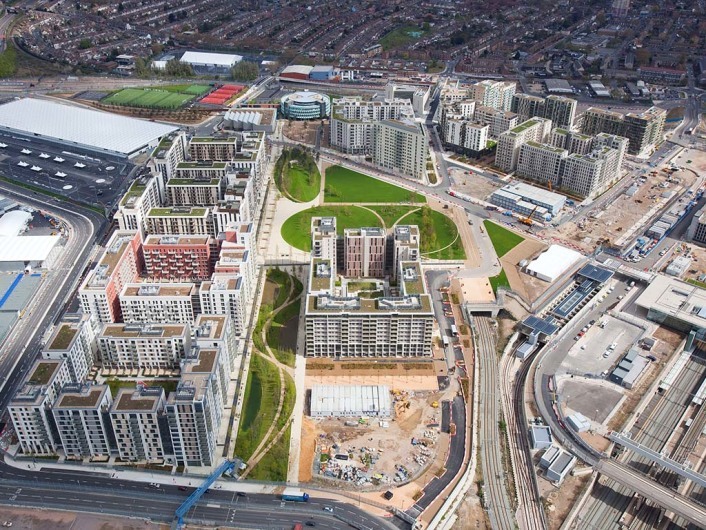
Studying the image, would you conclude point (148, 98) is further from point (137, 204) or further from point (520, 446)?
point (520, 446)

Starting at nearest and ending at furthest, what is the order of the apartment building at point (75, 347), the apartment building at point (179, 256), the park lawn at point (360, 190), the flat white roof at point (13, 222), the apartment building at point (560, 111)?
the apartment building at point (75, 347), the apartment building at point (179, 256), the flat white roof at point (13, 222), the park lawn at point (360, 190), the apartment building at point (560, 111)

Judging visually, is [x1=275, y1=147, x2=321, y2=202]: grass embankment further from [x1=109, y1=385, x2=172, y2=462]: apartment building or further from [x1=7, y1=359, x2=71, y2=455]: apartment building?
[x1=109, y1=385, x2=172, y2=462]: apartment building

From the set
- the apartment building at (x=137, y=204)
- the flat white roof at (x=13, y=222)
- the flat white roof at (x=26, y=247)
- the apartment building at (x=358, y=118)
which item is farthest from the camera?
the apartment building at (x=358, y=118)

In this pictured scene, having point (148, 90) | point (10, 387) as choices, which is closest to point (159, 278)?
point (10, 387)

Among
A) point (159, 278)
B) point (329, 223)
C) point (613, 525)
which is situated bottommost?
point (613, 525)

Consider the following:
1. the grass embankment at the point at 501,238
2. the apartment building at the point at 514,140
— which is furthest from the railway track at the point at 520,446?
the apartment building at the point at 514,140

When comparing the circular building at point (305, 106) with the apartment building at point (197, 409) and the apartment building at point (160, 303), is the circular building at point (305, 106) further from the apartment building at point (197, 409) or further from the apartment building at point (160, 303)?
the apartment building at point (197, 409)

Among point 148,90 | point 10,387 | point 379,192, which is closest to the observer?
point 10,387

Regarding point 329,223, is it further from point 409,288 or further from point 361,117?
point 361,117
